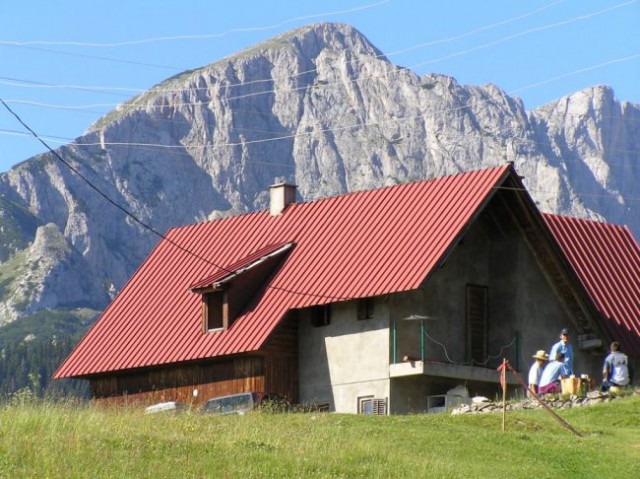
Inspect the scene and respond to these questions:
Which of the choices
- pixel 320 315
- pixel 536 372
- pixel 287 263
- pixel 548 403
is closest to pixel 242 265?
pixel 287 263

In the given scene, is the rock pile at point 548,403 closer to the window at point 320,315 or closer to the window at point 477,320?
the window at point 477,320

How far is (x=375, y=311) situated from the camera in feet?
161

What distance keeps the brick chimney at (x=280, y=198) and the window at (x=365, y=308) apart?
9005 millimetres

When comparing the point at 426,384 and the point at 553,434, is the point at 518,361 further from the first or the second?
the point at 553,434

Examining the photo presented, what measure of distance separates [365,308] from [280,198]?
9.74 m

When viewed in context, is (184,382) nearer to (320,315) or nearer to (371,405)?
(320,315)

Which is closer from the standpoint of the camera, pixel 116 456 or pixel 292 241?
pixel 116 456

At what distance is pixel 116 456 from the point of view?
89.9 feet

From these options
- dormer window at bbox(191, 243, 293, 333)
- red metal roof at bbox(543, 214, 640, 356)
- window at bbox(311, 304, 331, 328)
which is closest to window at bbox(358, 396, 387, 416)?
window at bbox(311, 304, 331, 328)

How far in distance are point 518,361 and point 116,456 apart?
26.2 m

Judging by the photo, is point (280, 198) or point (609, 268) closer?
point (609, 268)

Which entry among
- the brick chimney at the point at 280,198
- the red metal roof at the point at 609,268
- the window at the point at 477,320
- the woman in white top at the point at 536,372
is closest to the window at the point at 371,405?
the window at the point at 477,320

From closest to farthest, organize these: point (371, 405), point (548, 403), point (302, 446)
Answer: point (302, 446) → point (548, 403) → point (371, 405)

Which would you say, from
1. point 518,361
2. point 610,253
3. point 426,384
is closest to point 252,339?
point 426,384
